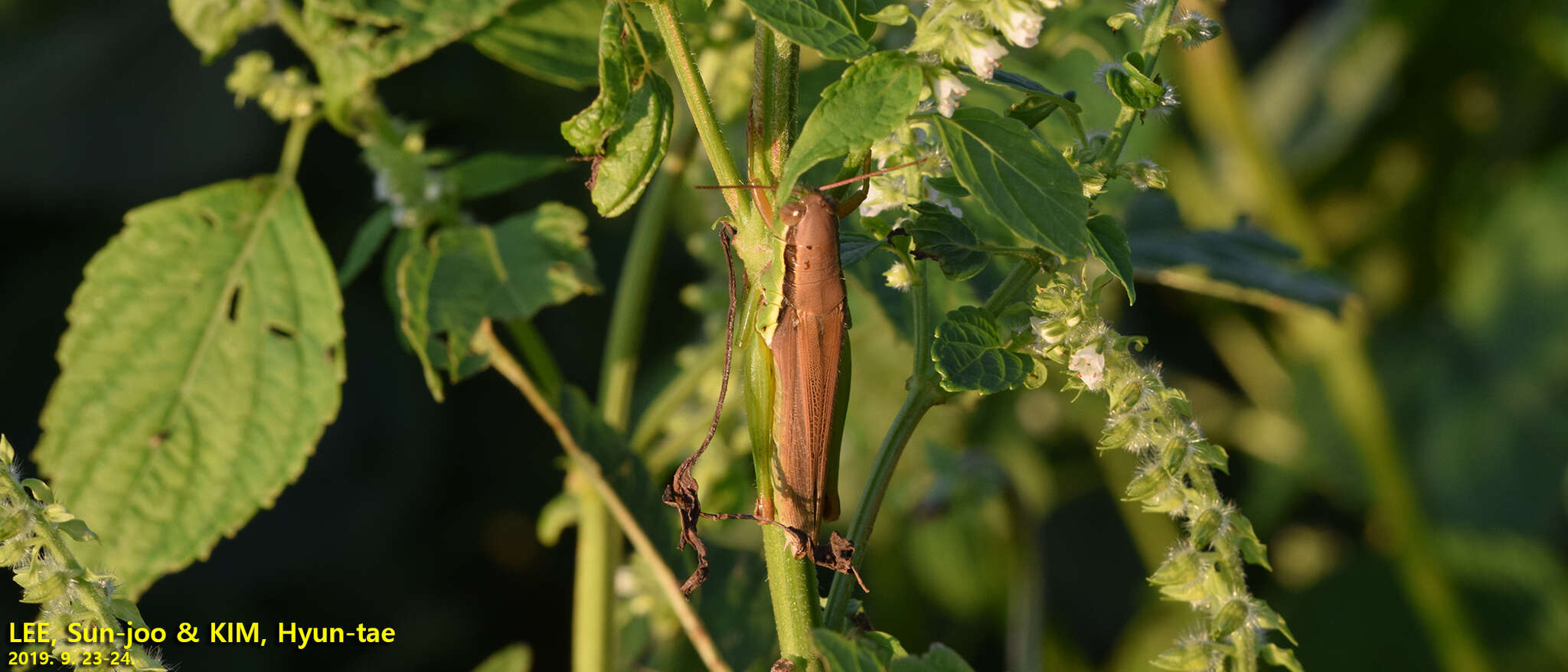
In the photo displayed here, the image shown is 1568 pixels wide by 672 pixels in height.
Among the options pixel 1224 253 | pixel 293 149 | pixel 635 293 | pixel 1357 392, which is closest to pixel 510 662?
pixel 635 293

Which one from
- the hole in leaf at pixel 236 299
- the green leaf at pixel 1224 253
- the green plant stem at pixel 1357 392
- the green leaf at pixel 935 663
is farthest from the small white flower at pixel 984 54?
the green plant stem at pixel 1357 392

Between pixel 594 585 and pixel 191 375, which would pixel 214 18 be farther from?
pixel 594 585

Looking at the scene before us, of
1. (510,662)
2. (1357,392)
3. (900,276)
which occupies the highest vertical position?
(900,276)

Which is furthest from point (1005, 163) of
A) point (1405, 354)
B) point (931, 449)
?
point (1405, 354)

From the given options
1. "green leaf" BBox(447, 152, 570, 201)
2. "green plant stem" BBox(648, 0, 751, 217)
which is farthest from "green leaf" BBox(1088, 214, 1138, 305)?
"green leaf" BBox(447, 152, 570, 201)

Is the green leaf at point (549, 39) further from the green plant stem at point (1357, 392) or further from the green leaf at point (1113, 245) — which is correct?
the green plant stem at point (1357, 392)

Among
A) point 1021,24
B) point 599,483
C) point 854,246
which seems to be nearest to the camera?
point 1021,24
